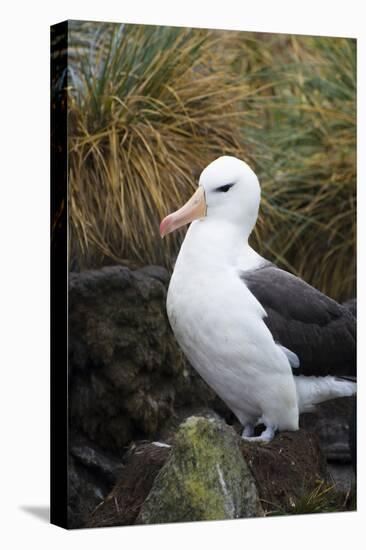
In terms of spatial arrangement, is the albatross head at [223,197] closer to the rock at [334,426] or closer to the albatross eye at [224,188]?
the albatross eye at [224,188]

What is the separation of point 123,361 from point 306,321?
1.23 meters

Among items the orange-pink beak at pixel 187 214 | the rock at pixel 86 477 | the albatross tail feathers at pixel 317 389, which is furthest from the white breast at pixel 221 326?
the rock at pixel 86 477

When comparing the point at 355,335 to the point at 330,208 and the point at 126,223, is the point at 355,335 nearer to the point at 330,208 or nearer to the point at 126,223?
the point at 330,208

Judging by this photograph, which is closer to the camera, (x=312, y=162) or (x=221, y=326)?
(x=221, y=326)

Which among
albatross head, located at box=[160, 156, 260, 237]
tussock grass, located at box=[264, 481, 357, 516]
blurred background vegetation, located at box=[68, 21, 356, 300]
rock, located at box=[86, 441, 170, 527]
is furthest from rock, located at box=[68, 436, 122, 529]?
albatross head, located at box=[160, 156, 260, 237]

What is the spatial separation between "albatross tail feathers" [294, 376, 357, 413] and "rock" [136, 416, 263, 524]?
2.23ft

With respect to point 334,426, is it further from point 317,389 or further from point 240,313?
point 240,313

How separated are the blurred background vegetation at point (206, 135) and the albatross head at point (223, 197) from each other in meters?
0.17

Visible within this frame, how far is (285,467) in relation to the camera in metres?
9.38

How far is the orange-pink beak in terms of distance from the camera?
30.0 feet

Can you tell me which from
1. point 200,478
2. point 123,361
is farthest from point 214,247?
point 200,478

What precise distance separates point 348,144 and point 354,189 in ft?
1.03

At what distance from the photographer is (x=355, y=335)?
984 centimetres

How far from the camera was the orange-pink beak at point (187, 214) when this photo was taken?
913 cm
